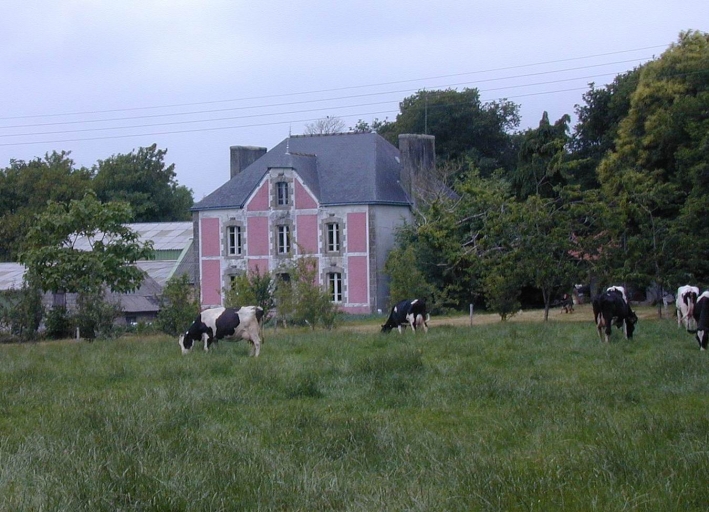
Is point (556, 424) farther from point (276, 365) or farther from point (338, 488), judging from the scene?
point (276, 365)

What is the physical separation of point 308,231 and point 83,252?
660 inches

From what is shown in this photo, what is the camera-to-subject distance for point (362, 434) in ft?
27.9

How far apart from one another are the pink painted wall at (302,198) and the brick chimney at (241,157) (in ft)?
23.4

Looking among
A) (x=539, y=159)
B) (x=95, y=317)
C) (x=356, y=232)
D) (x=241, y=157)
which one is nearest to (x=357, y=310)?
(x=356, y=232)

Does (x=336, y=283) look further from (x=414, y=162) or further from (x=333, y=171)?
(x=414, y=162)

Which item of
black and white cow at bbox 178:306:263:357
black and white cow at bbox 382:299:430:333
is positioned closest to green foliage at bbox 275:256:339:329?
black and white cow at bbox 382:299:430:333

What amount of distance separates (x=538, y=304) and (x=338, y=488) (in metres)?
44.2

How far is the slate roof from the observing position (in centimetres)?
5284

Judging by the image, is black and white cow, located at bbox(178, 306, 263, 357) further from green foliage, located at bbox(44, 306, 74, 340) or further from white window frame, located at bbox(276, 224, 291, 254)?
white window frame, located at bbox(276, 224, 291, 254)

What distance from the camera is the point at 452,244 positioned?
116ft

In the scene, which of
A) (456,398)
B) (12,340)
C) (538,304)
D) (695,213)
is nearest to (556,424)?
(456,398)

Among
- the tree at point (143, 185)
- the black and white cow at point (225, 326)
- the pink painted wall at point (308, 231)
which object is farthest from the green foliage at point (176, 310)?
A: the tree at point (143, 185)

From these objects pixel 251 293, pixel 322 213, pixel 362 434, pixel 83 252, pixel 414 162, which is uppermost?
pixel 414 162

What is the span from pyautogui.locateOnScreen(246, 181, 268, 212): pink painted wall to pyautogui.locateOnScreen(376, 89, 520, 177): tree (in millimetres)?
16003
